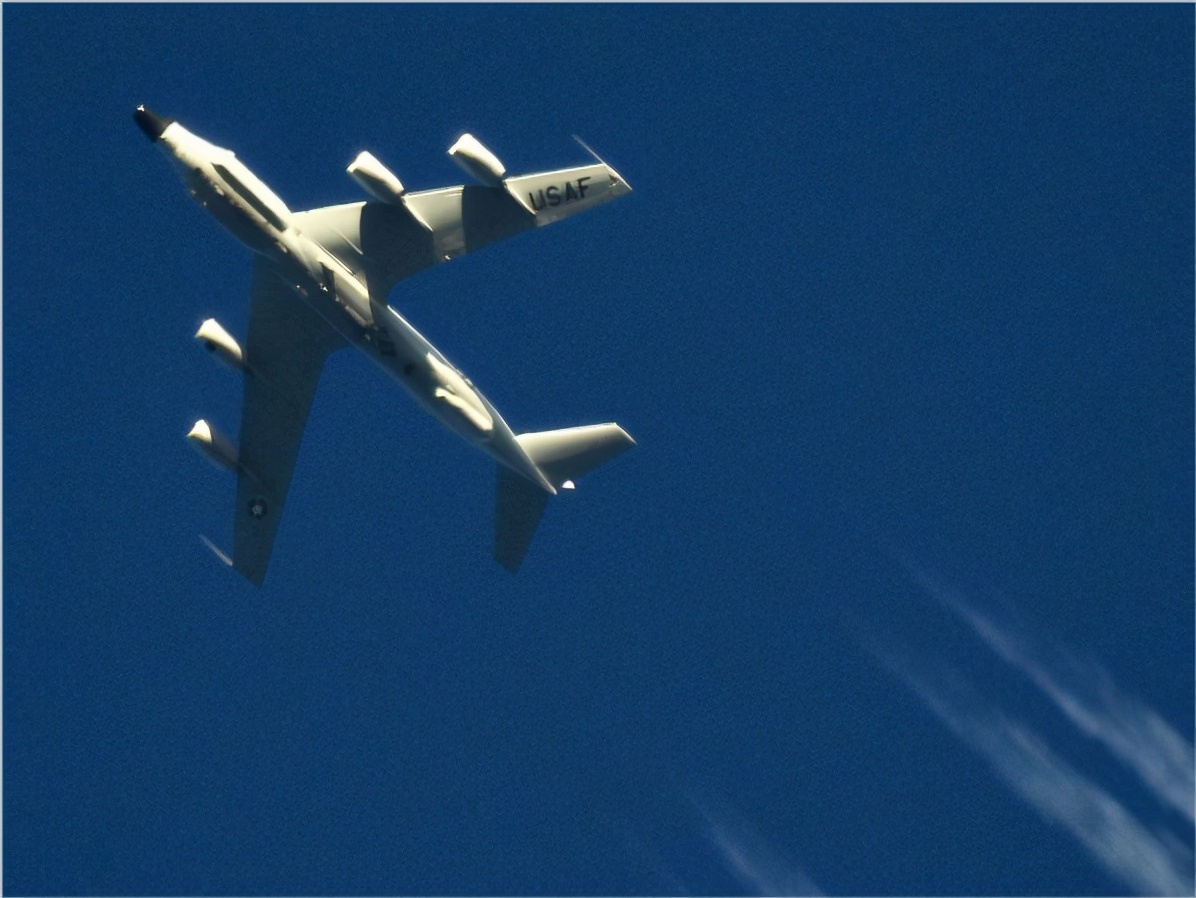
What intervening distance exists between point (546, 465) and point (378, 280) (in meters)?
7.94

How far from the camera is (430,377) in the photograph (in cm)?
5353

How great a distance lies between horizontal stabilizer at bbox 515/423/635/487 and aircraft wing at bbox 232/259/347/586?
737 centimetres

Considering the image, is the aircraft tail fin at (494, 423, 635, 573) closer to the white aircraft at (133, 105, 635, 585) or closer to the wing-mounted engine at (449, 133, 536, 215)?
the white aircraft at (133, 105, 635, 585)

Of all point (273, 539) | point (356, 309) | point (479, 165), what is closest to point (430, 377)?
point (356, 309)

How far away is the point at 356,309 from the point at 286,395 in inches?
235

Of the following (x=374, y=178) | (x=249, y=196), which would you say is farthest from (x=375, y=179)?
(x=249, y=196)

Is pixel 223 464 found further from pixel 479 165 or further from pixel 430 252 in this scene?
pixel 479 165

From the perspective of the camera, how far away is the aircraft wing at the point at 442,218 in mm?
54031

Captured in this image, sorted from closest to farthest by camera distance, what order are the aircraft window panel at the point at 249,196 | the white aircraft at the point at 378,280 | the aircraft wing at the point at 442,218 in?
the aircraft window panel at the point at 249,196 → the white aircraft at the point at 378,280 → the aircraft wing at the point at 442,218

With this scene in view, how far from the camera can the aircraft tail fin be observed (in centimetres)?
5566

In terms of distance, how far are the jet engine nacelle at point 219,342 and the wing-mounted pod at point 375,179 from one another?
7.17m

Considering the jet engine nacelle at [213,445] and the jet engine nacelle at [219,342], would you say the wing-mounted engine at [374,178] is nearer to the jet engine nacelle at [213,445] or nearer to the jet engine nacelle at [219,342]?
the jet engine nacelle at [219,342]

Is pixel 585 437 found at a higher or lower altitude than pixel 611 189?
lower

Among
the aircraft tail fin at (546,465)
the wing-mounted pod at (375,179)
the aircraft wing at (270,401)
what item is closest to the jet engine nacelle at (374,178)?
the wing-mounted pod at (375,179)
